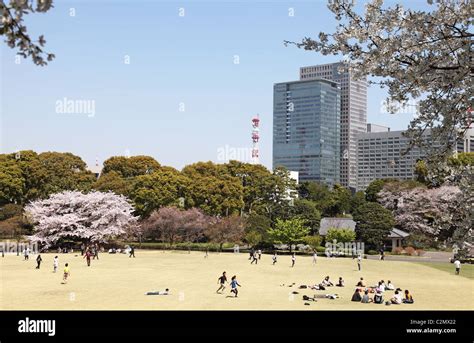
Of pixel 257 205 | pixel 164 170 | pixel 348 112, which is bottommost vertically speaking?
pixel 257 205

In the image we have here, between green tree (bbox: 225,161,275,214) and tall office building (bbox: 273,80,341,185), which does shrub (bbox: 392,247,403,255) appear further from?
tall office building (bbox: 273,80,341,185)

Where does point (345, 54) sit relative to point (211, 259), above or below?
above

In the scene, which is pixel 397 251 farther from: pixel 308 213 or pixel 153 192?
pixel 153 192

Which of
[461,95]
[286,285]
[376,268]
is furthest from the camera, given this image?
[376,268]

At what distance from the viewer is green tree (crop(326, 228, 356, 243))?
49250mm

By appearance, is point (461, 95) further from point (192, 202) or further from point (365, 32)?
point (192, 202)

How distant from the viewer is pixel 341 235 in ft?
163

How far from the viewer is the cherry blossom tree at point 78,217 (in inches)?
2005

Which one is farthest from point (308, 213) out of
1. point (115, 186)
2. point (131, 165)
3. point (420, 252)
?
point (131, 165)

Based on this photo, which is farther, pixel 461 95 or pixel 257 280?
pixel 257 280

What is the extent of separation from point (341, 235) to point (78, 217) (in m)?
26.8

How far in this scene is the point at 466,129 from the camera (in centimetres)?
696
